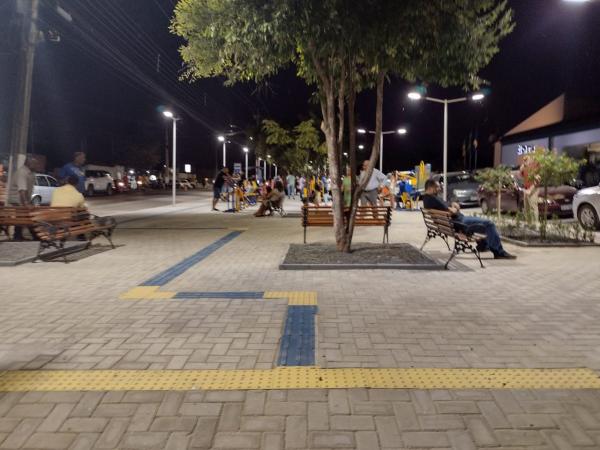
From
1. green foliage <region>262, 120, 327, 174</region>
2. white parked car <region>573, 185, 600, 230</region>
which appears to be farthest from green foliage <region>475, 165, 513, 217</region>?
green foliage <region>262, 120, 327, 174</region>

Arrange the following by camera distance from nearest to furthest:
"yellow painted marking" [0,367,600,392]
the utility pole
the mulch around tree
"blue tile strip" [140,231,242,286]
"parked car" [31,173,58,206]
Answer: "yellow painted marking" [0,367,600,392] < "blue tile strip" [140,231,242,286] < the mulch around tree < the utility pole < "parked car" [31,173,58,206]

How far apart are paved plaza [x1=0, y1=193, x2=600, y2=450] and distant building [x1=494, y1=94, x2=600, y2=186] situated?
21.0 m

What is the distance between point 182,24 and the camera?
30.6 feet

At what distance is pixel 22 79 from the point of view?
11.0 m

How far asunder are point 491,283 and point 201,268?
411 cm

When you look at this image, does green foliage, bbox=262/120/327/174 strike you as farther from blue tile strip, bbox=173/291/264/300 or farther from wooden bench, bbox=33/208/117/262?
blue tile strip, bbox=173/291/264/300

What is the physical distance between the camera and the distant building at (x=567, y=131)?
1101 inches

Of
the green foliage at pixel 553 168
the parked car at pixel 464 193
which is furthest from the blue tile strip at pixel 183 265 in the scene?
the parked car at pixel 464 193

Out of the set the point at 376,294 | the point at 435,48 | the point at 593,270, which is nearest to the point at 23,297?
the point at 376,294

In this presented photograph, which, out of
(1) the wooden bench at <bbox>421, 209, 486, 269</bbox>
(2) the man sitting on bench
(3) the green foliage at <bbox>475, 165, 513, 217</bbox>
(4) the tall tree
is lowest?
(1) the wooden bench at <bbox>421, 209, 486, 269</bbox>

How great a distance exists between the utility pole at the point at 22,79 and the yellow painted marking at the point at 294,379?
819 cm

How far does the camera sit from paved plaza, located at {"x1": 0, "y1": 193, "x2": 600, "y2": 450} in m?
3.18

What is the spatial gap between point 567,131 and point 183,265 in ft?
94.0

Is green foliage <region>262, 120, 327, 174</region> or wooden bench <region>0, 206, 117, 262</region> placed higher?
green foliage <region>262, 120, 327, 174</region>
